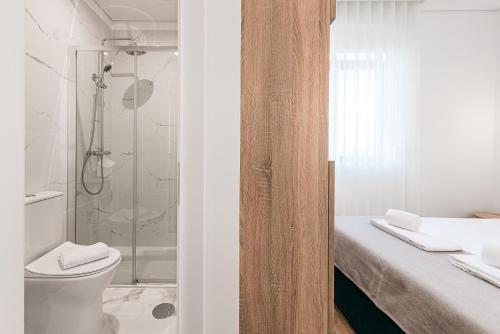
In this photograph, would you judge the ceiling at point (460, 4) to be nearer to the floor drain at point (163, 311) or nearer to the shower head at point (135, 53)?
the shower head at point (135, 53)

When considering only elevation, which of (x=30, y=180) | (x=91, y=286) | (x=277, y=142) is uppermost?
(x=277, y=142)

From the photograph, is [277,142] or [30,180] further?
[277,142]

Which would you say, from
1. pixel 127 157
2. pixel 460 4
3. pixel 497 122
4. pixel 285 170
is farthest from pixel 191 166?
pixel 497 122

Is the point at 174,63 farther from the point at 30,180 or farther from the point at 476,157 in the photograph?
the point at 476,157

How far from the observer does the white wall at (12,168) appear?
345 mm

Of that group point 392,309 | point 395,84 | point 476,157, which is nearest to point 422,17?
point 395,84

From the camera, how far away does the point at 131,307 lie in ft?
5.66

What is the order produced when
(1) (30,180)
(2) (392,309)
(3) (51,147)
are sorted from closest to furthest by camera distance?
1. (1) (30,180)
2. (3) (51,147)
3. (2) (392,309)

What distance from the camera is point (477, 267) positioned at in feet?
4.90

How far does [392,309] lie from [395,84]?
2.78 metres

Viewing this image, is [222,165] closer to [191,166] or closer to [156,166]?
[191,166]

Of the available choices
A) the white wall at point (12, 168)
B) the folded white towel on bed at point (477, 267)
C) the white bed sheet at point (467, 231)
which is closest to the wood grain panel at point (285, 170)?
the folded white towel on bed at point (477, 267)

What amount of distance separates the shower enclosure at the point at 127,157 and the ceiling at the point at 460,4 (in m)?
3.22

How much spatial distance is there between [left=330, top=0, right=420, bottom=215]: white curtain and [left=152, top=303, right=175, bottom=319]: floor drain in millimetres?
2365
